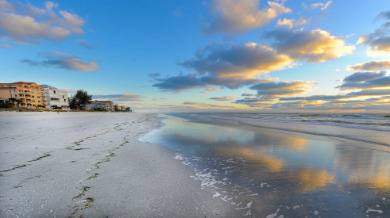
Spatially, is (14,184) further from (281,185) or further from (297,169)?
(297,169)

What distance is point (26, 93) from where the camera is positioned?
93750 millimetres

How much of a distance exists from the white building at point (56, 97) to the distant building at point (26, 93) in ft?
11.3

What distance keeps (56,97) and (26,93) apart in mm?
14024

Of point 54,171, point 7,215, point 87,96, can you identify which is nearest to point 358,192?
point 7,215

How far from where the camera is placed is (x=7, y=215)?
8.20 ft

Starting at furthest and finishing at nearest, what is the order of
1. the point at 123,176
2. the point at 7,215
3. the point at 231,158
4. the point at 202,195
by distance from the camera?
1. the point at 231,158
2. the point at 123,176
3. the point at 202,195
4. the point at 7,215

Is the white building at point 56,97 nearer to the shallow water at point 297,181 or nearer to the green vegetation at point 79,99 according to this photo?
the green vegetation at point 79,99

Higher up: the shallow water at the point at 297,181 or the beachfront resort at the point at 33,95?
the beachfront resort at the point at 33,95

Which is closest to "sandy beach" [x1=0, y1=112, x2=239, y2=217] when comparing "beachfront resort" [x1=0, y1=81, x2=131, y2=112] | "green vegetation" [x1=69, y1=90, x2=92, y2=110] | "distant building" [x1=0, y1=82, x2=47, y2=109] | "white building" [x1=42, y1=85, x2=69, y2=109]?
"green vegetation" [x1=69, y1=90, x2=92, y2=110]

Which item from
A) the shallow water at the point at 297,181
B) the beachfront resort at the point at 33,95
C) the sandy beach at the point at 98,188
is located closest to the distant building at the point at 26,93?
the beachfront resort at the point at 33,95

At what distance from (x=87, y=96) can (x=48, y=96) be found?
38.3 metres

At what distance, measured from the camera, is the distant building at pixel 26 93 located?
89.4 metres

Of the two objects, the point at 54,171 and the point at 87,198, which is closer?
the point at 87,198

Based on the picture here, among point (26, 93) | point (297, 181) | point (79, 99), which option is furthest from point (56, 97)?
point (297, 181)
